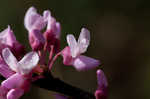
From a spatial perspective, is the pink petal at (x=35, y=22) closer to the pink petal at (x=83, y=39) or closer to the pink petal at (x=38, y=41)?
the pink petal at (x=38, y=41)

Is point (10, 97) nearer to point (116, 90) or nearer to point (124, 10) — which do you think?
point (116, 90)

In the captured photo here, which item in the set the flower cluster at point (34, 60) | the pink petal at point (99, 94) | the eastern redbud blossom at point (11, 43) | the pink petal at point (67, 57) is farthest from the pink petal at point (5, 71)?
the pink petal at point (99, 94)

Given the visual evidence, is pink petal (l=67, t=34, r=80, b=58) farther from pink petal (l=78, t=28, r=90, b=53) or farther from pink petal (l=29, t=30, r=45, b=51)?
pink petal (l=29, t=30, r=45, b=51)

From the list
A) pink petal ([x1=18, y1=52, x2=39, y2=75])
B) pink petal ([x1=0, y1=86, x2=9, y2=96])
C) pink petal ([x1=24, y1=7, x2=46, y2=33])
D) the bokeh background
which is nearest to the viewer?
pink petal ([x1=18, y1=52, x2=39, y2=75])

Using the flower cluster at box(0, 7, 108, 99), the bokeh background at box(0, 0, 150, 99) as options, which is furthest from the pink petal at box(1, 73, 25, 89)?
the bokeh background at box(0, 0, 150, 99)

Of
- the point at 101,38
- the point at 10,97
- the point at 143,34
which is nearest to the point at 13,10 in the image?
the point at 101,38

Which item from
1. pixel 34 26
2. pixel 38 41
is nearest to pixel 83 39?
pixel 38 41

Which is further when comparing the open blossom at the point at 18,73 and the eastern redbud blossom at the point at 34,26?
the eastern redbud blossom at the point at 34,26

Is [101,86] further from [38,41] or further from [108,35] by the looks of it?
[108,35]
